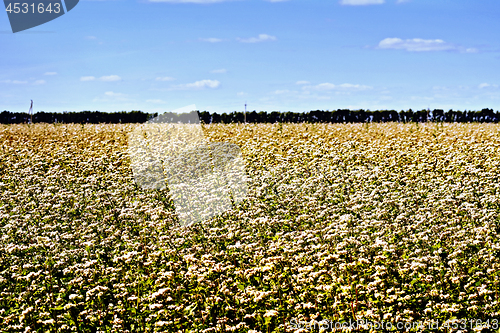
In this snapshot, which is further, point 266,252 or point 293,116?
point 293,116

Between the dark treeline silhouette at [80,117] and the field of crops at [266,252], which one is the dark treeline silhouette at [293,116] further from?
the field of crops at [266,252]

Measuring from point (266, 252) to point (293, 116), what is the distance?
43612 millimetres

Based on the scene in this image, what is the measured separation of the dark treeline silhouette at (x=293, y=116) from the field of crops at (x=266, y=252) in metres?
35.5

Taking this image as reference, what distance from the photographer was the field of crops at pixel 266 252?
6355mm

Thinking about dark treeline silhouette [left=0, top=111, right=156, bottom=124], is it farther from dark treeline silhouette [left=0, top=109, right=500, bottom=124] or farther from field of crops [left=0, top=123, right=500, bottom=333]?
field of crops [left=0, top=123, right=500, bottom=333]

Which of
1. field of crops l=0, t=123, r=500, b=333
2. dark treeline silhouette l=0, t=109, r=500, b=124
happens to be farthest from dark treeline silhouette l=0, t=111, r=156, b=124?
field of crops l=0, t=123, r=500, b=333

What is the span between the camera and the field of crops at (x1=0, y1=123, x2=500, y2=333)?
6355mm

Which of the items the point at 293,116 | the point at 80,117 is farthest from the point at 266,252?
the point at 80,117

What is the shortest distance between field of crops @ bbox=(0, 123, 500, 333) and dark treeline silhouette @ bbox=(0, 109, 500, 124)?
1399 inches

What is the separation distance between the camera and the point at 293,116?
167 feet

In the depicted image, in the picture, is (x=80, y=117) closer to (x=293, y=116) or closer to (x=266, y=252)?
(x=293, y=116)

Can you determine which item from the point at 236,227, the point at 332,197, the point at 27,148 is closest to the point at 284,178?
the point at 332,197

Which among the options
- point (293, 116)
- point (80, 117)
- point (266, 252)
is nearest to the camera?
point (266, 252)

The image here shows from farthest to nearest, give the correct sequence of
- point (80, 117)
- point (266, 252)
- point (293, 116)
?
point (80, 117) → point (293, 116) → point (266, 252)
